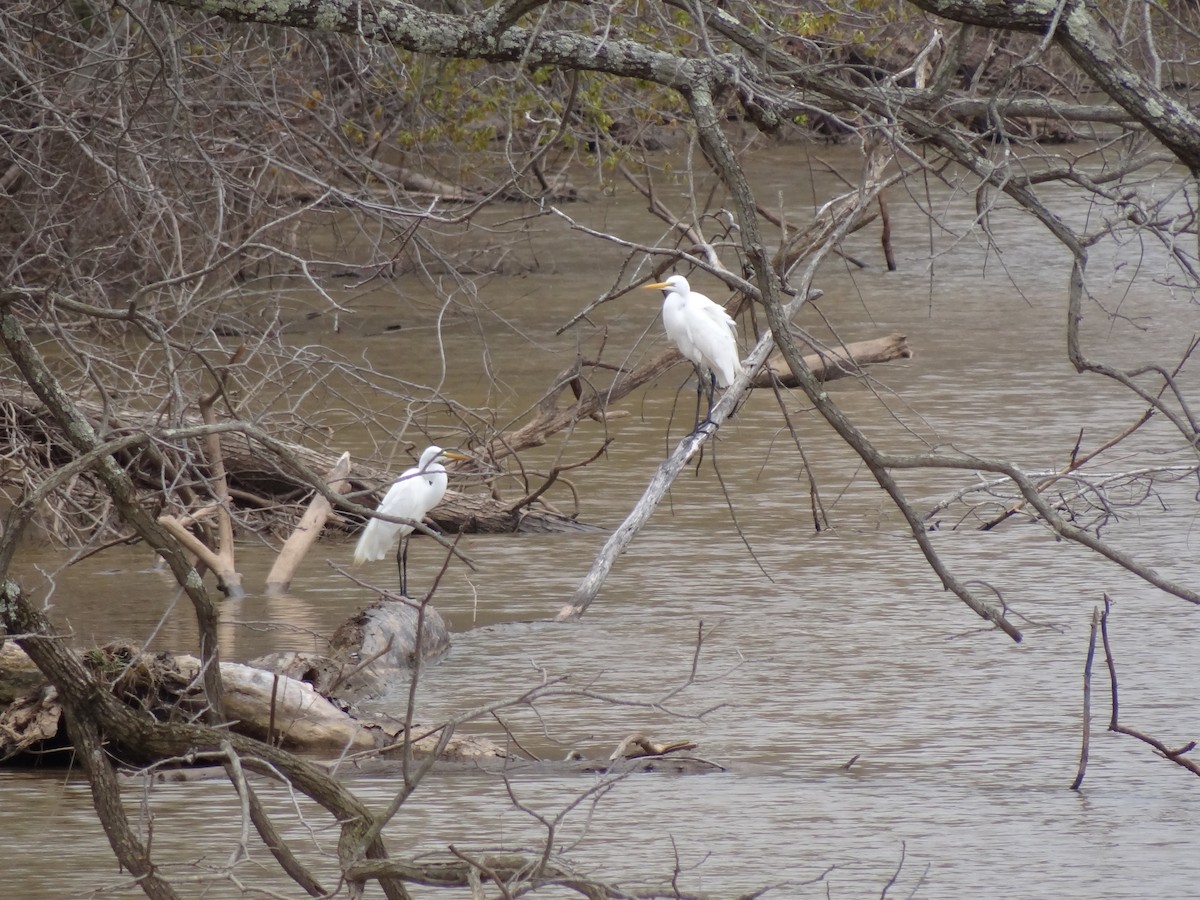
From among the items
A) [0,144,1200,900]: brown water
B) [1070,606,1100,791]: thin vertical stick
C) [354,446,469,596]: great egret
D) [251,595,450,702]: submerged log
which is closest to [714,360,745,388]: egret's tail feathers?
[0,144,1200,900]: brown water

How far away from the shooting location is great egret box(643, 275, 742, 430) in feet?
30.6

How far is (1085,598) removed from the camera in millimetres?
8250

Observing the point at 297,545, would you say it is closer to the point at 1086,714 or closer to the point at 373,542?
the point at 373,542

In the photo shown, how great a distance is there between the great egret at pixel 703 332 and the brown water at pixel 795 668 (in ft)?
2.86

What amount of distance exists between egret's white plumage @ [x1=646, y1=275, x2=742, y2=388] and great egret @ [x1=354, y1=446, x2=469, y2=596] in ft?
4.60

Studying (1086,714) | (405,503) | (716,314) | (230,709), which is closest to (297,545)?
(405,503)

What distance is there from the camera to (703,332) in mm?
A: 9297

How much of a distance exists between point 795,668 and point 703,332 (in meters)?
2.48

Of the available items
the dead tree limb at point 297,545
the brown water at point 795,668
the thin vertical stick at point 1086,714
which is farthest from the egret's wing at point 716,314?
the thin vertical stick at point 1086,714

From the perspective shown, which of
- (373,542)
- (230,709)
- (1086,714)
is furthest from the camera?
(373,542)

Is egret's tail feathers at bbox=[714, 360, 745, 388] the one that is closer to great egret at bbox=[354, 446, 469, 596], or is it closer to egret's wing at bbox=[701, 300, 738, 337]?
egret's wing at bbox=[701, 300, 738, 337]

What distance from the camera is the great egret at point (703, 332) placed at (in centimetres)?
931

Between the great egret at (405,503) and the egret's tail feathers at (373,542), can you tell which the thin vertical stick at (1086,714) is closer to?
the great egret at (405,503)

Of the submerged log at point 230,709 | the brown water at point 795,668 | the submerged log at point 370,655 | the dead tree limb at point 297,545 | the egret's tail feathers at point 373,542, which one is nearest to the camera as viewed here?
the brown water at point 795,668
